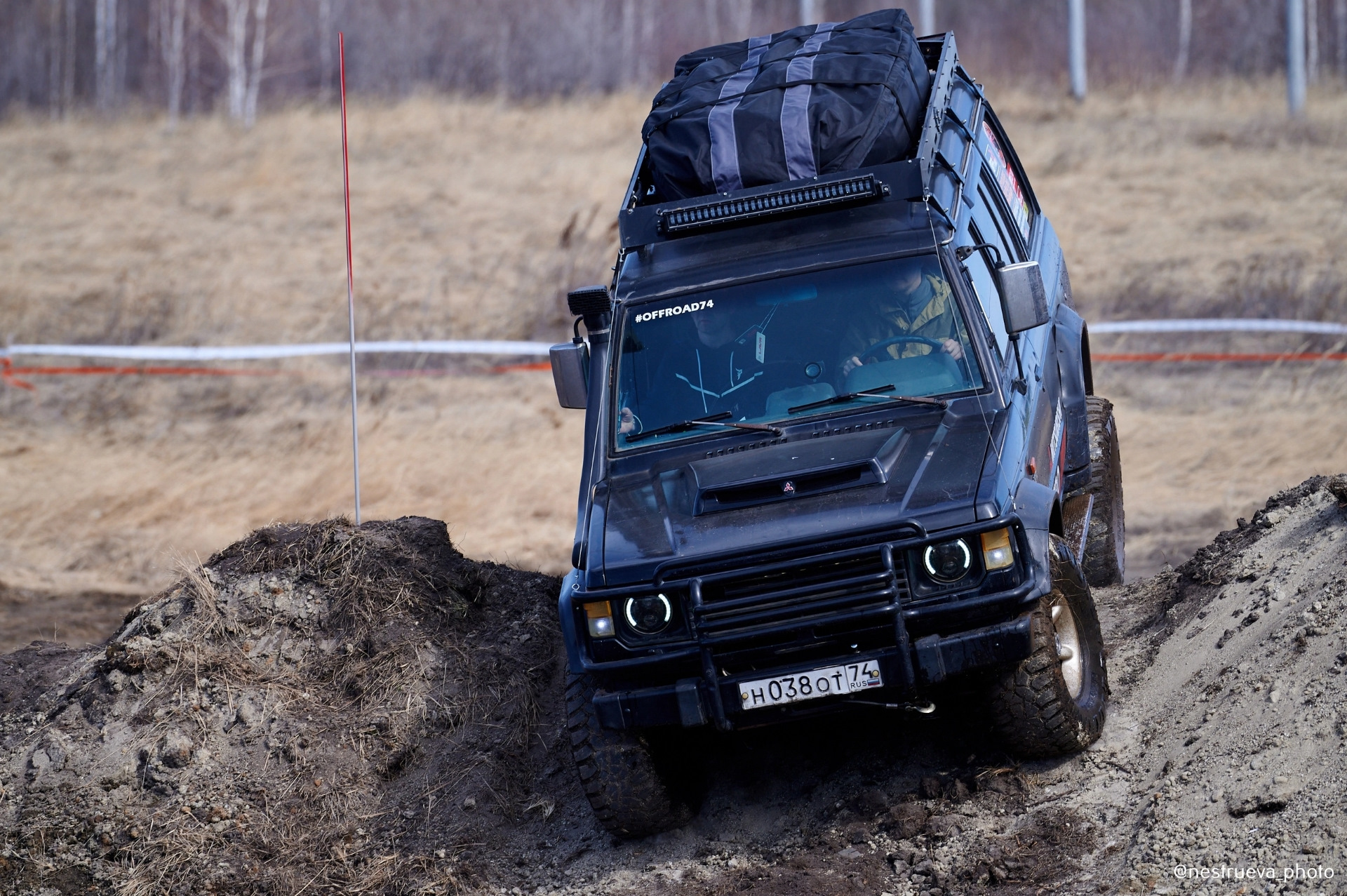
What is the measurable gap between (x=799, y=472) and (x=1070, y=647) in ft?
4.26

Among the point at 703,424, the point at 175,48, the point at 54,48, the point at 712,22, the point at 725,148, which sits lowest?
the point at 703,424

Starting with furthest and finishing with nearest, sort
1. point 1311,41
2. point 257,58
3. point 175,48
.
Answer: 1. point 1311,41
2. point 175,48
3. point 257,58

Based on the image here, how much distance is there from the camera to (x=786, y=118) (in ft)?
19.9

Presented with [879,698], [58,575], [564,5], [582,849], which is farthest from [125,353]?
[564,5]

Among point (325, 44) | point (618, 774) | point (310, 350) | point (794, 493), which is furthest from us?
point (325, 44)

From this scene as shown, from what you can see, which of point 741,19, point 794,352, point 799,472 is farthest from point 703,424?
point 741,19

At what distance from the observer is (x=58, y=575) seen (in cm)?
1065

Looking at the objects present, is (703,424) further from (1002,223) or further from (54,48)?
(54,48)

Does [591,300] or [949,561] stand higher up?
[591,300]

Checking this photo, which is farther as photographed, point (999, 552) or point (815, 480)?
point (815, 480)

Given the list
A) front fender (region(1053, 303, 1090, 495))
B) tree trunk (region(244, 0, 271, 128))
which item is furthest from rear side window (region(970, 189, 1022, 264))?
tree trunk (region(244, 0, 271, 128))

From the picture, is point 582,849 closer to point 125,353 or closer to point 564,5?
point 125,353

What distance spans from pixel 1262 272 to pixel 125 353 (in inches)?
498

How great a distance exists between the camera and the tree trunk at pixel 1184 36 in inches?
1212
